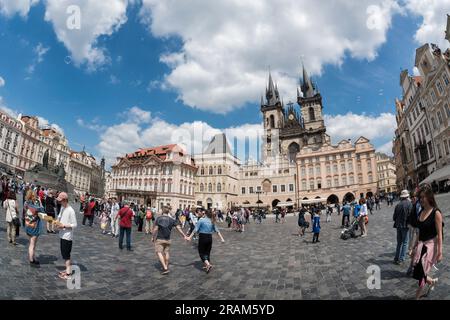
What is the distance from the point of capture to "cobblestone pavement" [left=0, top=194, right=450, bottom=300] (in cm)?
456

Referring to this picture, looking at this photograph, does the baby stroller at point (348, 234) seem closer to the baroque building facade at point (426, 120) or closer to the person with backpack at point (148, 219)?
the person with backpack at point (148, 219)

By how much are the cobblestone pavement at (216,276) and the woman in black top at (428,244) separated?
0.66m

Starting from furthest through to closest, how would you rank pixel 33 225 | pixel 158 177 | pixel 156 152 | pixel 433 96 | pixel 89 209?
pixel 156 152, pixel 158 177, pixel 433 96, pixel 89 209, pixel 33 225

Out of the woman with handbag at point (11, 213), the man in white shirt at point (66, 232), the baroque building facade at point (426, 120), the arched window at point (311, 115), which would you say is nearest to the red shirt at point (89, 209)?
the woman with handbag at point (11, 213)

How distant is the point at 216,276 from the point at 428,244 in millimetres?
4258

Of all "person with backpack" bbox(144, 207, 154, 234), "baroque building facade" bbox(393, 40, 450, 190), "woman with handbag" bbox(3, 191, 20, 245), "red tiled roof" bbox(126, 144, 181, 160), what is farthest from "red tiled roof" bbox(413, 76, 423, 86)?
"red tiled roof" bbox(126, 144, 181, 160)

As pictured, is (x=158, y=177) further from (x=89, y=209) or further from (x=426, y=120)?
(x=426, y=120)

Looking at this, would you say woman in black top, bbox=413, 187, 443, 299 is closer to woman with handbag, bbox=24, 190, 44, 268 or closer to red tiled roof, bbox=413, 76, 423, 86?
woman with handbag, bbox=24, 190, 44, 268

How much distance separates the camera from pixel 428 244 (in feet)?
12.6

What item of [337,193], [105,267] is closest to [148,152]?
[337,193]

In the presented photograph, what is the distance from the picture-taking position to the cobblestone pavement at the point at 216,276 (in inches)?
180

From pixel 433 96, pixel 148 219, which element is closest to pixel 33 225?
pixel 148 219

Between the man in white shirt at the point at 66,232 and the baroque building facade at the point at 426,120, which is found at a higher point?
the baroque building facade at the point at 426,120
